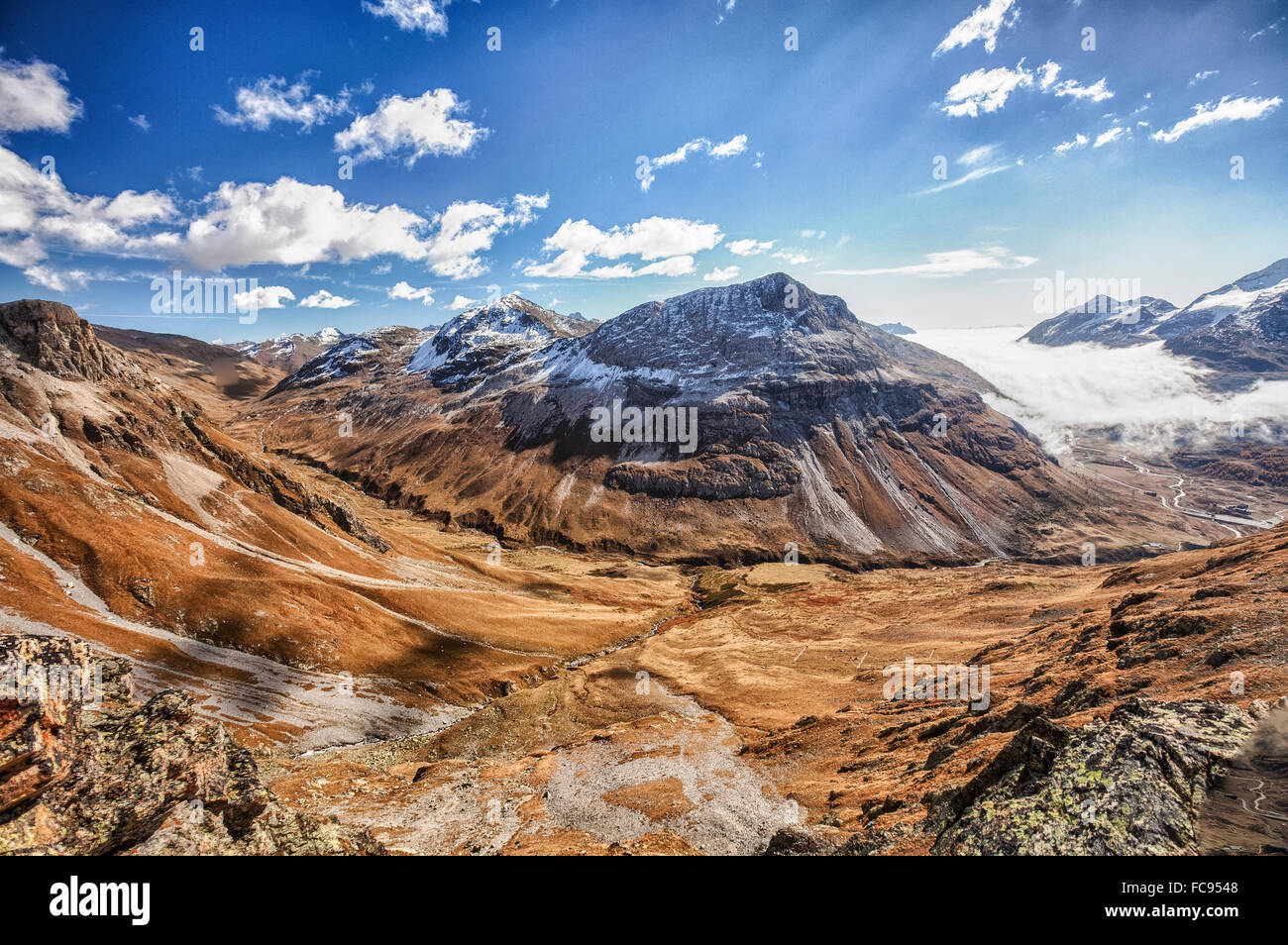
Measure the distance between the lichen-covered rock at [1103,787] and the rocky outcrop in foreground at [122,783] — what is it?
20.1 m

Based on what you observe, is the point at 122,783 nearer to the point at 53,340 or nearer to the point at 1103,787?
the point at 1103,787

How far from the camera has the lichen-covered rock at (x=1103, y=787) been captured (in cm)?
1306

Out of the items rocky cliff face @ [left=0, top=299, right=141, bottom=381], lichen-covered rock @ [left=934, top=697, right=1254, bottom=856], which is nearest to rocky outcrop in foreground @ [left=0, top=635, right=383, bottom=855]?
lichen-covered rock @ [left=934, top=697, right=1254, bottom=856]

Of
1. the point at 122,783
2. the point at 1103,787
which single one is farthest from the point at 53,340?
the point at 1103,787

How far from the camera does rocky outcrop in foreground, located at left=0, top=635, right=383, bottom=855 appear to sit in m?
11.8

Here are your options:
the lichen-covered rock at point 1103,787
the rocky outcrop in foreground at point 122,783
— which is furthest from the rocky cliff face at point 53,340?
the lichen-covered rock at point 1103,787

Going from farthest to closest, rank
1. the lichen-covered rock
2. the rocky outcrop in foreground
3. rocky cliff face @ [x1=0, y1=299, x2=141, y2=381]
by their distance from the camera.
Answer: rocky cliff face @ [x1=0, y1=299, x2=141, y2=381], the lichen-covered rock, the rocky outcrop in foreground

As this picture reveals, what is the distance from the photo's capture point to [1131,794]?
13477 mm

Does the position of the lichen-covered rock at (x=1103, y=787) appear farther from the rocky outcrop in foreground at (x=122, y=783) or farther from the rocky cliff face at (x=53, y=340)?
the rocky cliff face at (x=53, y=340)

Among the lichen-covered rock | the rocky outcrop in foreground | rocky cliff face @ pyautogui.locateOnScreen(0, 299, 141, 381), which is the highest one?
rocky cliff face @ pyautogui.locateOnScreen(0, 299, 141, 381)

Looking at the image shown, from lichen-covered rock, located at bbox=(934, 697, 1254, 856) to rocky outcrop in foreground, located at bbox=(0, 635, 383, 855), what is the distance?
2010 cm

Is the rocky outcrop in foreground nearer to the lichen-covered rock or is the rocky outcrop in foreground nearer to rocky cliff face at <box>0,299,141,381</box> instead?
the lichen-covered rock

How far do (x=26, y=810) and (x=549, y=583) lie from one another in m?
95.0

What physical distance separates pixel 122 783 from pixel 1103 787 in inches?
1067
